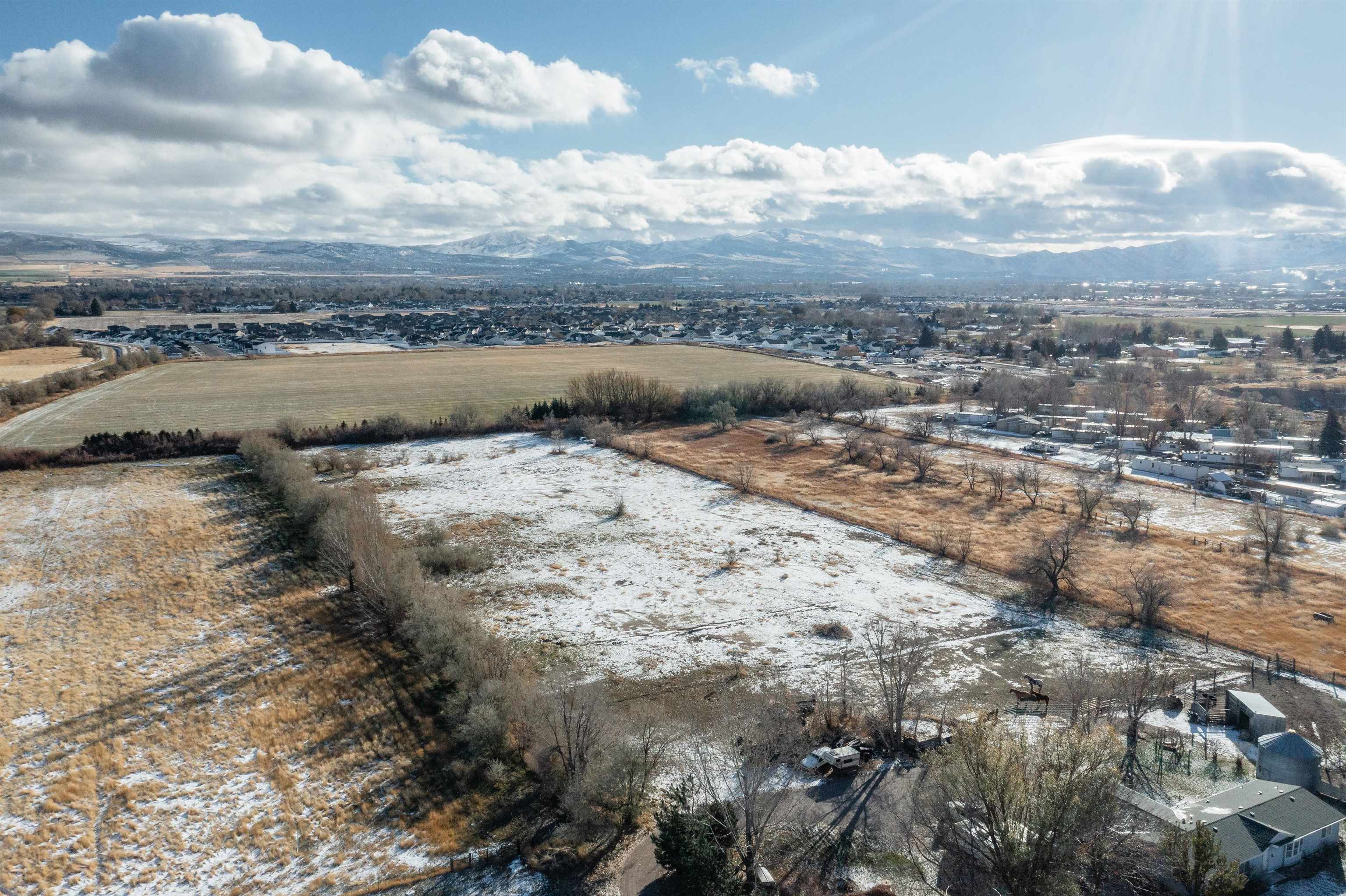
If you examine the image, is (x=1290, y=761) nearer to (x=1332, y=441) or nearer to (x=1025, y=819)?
(x=1025, y=819)

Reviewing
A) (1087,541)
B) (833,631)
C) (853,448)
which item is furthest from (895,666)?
(853,448)

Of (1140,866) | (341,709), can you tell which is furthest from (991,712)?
(341,709)

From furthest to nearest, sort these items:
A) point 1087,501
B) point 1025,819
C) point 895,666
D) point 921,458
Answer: point 921,458 → point 1087,501 → point 895,666 → point 1025,819

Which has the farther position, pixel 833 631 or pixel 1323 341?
pixel 1323 341

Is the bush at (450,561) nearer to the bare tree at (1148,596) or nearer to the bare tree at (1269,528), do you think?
the bare tree at (1148,596)

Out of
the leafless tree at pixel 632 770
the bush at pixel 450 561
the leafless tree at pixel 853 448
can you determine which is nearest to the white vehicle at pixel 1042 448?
the leafless tree at pixel 853 448

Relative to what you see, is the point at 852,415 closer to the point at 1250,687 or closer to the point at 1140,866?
the point at 1250,687

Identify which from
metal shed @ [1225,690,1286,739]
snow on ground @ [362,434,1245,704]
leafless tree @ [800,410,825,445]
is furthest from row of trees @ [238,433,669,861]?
leafless tree @ [800,410,825,445]
